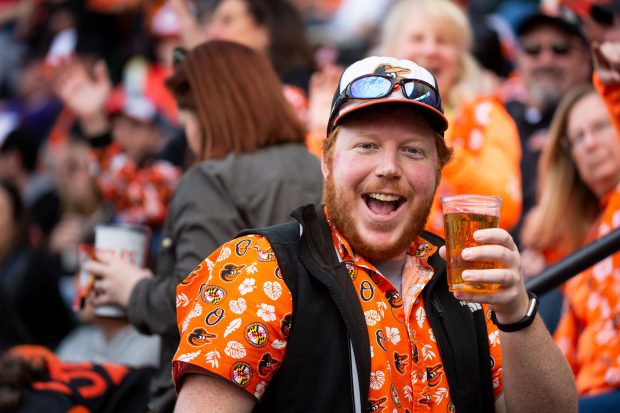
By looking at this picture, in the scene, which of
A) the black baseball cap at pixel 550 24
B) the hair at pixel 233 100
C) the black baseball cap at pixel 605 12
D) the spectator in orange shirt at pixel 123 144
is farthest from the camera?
the spectator in orange shirt at pixel 123 144

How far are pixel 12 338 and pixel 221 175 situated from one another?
1922mm

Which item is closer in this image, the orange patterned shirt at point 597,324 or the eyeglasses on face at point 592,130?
the orange patterned shirt at point 597,324

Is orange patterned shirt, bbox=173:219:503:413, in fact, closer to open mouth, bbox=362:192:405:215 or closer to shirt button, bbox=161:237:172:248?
open mouth, bbox=362:192:405:215

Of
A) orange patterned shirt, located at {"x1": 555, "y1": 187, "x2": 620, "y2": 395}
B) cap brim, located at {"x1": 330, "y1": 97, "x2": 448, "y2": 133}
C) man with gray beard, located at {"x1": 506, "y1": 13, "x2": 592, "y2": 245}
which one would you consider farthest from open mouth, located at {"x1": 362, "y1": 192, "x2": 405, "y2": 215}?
man with gray beard, located at {"x1": 506, "y1": 13, "x2": 592, "y2": 245}

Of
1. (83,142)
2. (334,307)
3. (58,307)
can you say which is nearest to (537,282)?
(334,307)

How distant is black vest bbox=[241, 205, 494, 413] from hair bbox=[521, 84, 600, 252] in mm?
2544

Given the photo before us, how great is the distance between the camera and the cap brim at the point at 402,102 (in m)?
2.78

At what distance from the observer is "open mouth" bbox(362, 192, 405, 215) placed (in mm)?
2850

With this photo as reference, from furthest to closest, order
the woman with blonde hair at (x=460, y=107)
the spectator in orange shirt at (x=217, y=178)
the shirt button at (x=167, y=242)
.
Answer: the woman with blonde hair at (x=460, y=107) < the shirt button at (x=167, y=242) < the spectator in orange shirt at (x=217, y=178)

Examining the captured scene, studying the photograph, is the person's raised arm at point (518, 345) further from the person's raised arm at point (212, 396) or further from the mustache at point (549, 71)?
the mustache at point (549, 71)

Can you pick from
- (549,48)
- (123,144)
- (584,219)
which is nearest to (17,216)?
(123,144)

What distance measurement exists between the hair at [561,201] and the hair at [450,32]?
1.72 ft

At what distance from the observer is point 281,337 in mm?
2635

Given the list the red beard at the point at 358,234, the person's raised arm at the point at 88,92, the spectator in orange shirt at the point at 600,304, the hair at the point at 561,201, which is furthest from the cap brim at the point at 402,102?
the person's raised arm at the point at 88,92
